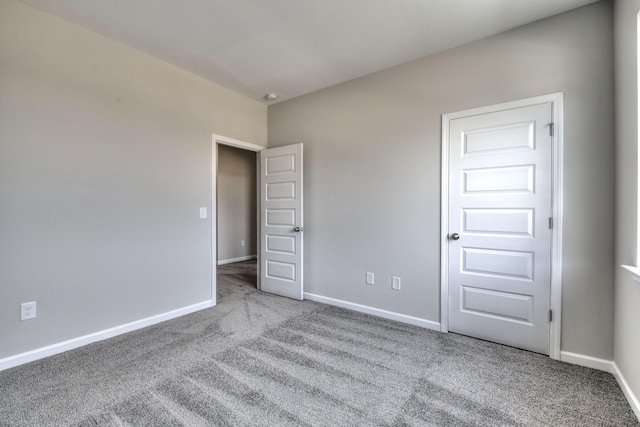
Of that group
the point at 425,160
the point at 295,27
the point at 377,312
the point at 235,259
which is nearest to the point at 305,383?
the point at 377,312

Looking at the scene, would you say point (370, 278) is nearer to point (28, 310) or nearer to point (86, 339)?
point (86, 339)

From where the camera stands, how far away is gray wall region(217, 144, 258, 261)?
6.02 meters

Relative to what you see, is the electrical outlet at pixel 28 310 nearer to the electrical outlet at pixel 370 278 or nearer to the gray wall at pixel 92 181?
the gray wall at pixel 92 181

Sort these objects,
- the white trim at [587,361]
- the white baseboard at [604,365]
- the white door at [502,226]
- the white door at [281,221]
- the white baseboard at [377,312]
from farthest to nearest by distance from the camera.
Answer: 1. the white door at [281,221]
2. the white baseboard at [377,312]
3. the white door at [502,226]
4. the white trim at [587,361]
5. the white baseboard at [604,365]

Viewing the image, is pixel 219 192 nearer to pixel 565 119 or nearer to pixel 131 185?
pixel 131 185

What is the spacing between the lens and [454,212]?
262 centimetres

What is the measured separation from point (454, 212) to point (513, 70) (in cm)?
125

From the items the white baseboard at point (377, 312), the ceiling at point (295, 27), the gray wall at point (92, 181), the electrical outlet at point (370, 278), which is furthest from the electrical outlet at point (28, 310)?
the electrical outlet at point (370, 278)

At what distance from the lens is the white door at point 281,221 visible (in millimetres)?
3629

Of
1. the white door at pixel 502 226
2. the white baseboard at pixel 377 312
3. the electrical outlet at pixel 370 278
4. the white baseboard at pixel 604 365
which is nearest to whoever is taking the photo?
the white baseboard at pixel 604 365

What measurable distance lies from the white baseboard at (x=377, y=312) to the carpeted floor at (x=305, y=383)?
0.18m

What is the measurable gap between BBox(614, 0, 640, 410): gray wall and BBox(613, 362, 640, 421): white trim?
30 millimetres

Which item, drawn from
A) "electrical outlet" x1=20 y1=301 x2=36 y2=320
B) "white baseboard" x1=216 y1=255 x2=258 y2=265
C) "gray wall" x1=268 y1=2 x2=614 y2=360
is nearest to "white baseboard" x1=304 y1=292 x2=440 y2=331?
"gray wall" x1=268 y1=2 x2=614 y2=360

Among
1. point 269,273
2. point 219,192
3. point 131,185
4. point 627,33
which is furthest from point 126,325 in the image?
point 627,33
